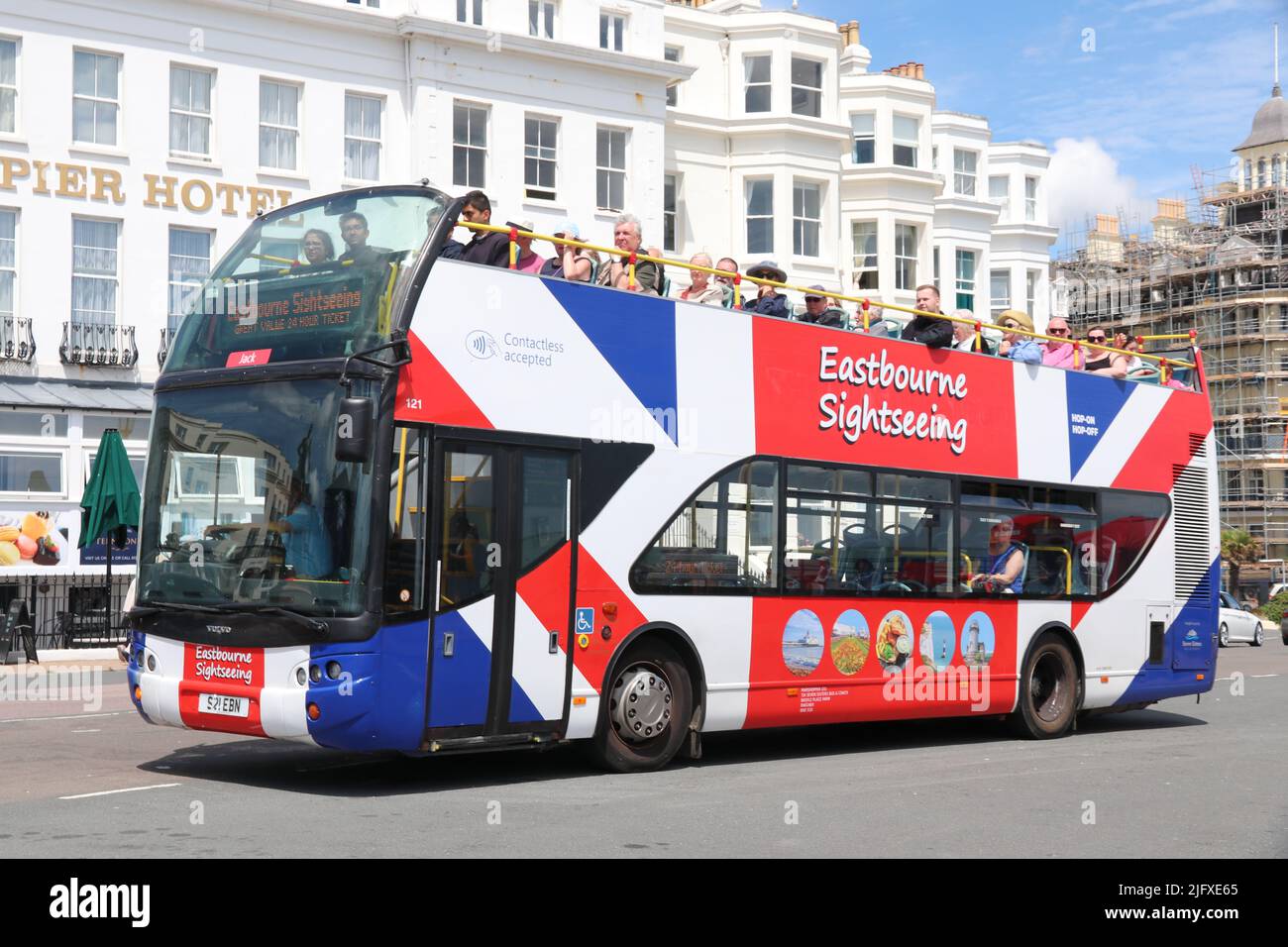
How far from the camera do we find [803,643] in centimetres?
1347

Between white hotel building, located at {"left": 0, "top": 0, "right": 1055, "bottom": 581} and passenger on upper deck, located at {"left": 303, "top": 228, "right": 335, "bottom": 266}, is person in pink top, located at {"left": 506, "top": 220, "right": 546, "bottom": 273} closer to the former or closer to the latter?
passenger on upper deck, located at {"left": 303, "top": 228, "right": 335, "bottom": 266}

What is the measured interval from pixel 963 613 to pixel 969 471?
1314 millimetres

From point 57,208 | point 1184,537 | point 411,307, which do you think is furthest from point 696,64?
point 411,307

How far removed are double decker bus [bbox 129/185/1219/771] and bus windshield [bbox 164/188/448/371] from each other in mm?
23

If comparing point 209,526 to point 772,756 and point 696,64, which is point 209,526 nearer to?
point 772,756

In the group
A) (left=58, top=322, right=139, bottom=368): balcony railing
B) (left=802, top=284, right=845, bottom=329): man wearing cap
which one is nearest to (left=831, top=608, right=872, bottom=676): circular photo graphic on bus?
(left=802, top=284, right=845, bottom=329): man wearing cap

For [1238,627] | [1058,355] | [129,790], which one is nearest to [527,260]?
[129,790]

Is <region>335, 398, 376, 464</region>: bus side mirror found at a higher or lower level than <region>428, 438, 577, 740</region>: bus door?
higher

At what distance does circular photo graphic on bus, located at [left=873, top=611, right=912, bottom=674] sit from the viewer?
1420cm

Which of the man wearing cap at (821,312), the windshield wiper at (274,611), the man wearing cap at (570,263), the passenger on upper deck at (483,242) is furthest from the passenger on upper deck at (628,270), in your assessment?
the windshield wiper at (274,611)

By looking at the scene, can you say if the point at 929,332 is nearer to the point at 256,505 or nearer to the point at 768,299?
the point at 768,299

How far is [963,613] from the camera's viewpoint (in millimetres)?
15047

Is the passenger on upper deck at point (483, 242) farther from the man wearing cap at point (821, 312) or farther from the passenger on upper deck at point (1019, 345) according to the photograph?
the passenger on upper deck at point (1019, 345)

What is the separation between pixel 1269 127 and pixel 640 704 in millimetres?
101418
